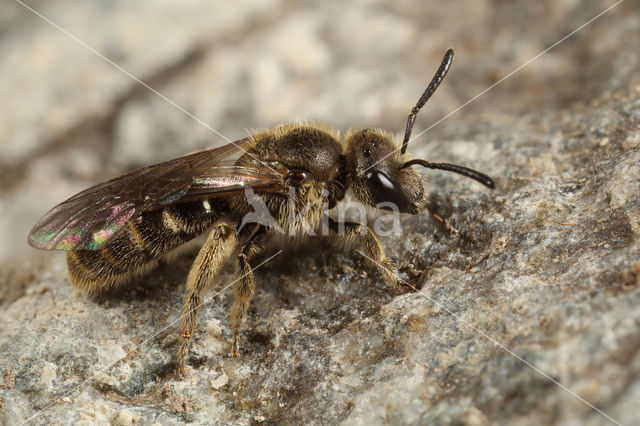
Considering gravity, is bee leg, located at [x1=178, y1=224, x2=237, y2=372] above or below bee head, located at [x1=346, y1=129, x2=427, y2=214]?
below

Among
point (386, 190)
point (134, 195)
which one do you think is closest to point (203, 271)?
point (134, 195)

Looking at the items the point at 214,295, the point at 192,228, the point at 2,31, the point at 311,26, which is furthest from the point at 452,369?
the point at 2,31

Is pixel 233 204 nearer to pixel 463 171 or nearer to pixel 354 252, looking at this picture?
pixel 354 252

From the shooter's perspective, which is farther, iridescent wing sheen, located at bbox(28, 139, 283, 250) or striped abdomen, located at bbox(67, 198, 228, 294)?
striped abdomen, located at bbox(67, 198, 228, 294)

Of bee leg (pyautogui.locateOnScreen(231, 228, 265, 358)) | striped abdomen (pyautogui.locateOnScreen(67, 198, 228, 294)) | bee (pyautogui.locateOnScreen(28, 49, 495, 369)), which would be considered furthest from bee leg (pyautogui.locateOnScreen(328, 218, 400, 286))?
striped abdomen (pyautogui.locateOnScreen(67, 198, 228, 294))

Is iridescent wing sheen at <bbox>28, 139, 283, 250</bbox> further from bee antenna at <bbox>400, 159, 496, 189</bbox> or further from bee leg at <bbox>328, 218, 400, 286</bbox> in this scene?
bee antenna at <bbox>400, 159, 496, 189</bbox>

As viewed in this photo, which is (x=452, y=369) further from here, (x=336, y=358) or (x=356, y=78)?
(x=356, y=78)

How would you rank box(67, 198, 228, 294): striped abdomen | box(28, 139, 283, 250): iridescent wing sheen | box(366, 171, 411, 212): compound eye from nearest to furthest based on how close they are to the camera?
box(28, 139, 283, 250): iridescent wing sheen
box(67, 198, 228, 294): striped abdomen
box(366, 171, 411, 212): compound eye
